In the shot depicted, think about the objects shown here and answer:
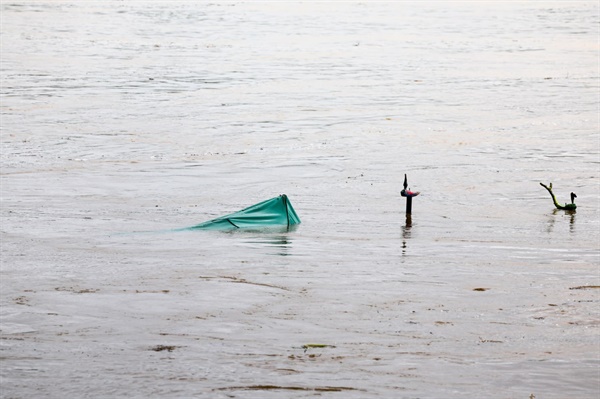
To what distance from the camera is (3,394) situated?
7402mm

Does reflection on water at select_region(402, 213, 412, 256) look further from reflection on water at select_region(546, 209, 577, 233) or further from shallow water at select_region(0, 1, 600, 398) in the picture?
reflection on water at select_region(546, 209, 577, 233)

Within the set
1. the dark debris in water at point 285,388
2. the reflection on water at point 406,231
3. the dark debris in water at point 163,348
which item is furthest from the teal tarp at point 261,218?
the dark debris in water at point 285,388

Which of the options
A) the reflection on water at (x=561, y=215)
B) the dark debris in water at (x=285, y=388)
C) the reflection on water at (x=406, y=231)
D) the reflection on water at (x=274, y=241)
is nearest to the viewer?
the dark debris in water at (x=285, y=388)

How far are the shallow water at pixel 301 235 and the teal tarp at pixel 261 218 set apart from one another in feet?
0.78

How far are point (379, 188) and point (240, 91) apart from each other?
10.5 metres

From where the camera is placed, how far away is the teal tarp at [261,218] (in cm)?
1230

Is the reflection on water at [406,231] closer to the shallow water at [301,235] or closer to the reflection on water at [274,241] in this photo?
the shallow water at [301,235]

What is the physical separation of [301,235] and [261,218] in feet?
2.23

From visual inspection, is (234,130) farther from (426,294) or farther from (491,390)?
(491,390)

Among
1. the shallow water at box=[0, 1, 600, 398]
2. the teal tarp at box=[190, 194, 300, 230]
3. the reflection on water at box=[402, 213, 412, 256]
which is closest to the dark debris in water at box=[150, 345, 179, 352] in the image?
the shallow water at box=[0, 1, 600, 398]

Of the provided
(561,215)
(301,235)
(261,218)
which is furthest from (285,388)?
(561,215)

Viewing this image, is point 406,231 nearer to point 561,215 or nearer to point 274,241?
point 274,241

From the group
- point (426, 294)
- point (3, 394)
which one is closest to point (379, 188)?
point (426, 294)

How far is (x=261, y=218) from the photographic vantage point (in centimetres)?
1241
